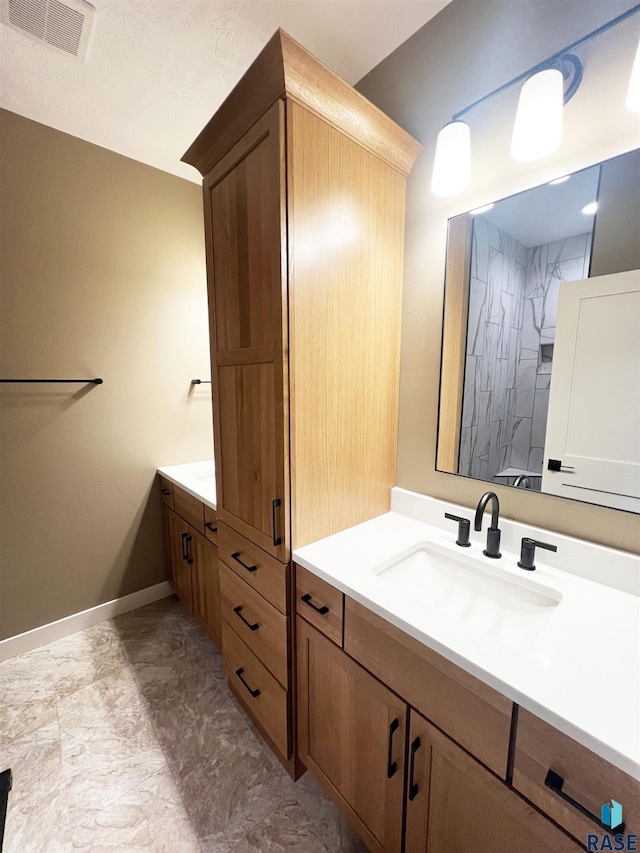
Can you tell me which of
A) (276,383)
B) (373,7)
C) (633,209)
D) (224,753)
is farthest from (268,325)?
(224,753)

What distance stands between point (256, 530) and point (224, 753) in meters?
0.93

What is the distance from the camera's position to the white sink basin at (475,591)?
92 centimetres

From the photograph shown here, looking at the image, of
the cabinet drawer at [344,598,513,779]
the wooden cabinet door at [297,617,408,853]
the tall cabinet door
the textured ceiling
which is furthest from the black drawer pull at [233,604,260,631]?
the textured ceiling

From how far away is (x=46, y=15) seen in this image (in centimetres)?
117

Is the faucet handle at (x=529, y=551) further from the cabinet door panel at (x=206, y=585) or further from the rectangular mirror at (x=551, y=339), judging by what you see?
the cabinet door panel at (x=206, y=585)

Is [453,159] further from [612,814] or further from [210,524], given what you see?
[210,524]

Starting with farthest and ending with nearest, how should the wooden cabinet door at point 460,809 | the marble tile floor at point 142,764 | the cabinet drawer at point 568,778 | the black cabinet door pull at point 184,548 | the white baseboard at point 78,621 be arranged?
the black cabinet door pull at point 184,548 < the white baseboard at point 78,621 < the marble tile floor at point 142,764 < the wooden cabinet door at point 460,809 < the cabinet drawer at point 568,778

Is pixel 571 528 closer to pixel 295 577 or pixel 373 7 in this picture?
pixel 295 577

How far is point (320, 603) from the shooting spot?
1.02 metres

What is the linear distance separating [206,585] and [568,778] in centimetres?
157

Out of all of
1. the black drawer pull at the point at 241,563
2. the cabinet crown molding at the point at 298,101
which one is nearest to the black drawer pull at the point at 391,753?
the black drawer pull at the point at 241,563

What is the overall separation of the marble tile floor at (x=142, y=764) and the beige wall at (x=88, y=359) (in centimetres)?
45

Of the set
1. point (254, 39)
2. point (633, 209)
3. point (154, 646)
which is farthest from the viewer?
point (154, 646)

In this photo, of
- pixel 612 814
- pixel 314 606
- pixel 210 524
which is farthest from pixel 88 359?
pixel 612 814
